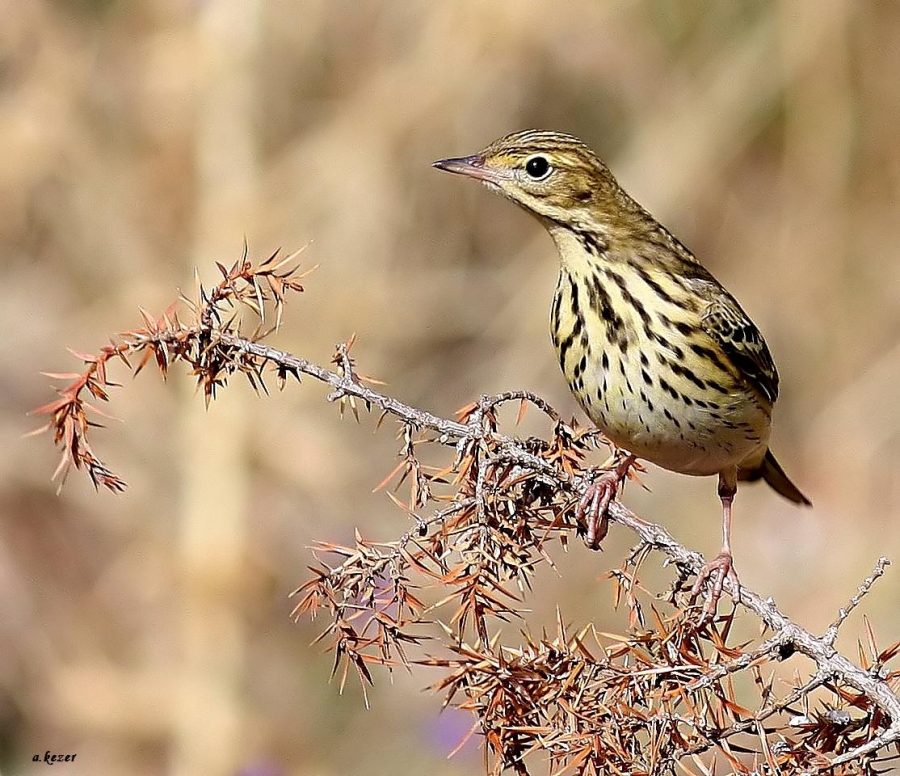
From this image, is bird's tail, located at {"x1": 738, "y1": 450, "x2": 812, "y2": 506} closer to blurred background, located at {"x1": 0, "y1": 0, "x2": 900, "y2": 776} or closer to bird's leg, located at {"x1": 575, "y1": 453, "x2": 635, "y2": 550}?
bird's leg, located at {"x1": 575, "y1": 453, "x2": 635, "y2": 550}

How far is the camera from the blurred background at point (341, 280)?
642 cm

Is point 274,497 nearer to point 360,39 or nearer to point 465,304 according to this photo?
point 465,304

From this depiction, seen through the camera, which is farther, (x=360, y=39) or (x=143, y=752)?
(x=360, y=39)

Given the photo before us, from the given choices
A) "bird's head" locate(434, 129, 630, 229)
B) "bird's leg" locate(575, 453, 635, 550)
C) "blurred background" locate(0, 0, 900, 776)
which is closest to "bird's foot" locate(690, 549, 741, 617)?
"bird's leg" locate(575, 453, 635, 550)

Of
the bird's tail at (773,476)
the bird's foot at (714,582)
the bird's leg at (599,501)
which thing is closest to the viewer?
the bird's foot at (714,582)

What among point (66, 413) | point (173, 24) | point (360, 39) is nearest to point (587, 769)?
point (66, 413)

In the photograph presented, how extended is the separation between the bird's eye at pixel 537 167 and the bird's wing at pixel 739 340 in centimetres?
64

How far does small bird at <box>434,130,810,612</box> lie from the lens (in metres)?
3.81

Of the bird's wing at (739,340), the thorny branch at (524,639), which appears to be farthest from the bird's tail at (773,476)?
the thorny branch at (524,639)

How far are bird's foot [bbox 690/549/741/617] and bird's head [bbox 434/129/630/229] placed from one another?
123 centimetres

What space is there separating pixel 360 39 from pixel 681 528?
11.1 ft

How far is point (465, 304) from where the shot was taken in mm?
8117

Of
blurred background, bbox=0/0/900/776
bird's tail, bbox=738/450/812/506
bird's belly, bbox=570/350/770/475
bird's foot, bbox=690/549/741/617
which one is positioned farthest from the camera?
blurred background, bbox=0/0/900/776

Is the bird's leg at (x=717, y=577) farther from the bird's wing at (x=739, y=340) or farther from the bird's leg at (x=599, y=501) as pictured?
the bird's wing at (x=739, y=340)
